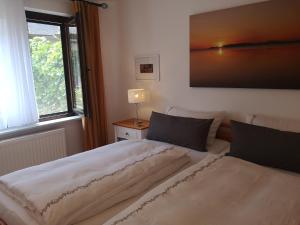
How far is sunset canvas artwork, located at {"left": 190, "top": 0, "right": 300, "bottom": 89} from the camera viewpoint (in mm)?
2078

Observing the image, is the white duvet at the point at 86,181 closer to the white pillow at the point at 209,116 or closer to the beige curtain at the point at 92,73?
the white pillow at the point at 209,116

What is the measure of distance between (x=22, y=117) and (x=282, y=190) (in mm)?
2490

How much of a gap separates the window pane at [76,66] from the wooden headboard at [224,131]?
5.70 ft

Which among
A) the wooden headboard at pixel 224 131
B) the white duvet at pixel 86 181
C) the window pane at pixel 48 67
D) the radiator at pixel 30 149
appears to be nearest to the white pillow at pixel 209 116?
the wooden headboard at pixel 224 131

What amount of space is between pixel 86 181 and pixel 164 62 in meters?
1.88

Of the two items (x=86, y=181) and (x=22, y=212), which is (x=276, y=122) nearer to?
(x=86, y=181)

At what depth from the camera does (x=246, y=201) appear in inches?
52.8

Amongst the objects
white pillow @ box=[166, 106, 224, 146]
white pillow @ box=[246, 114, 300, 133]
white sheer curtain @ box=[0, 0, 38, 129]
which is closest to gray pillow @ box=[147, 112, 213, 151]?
white pillow @ box=[166, 106, 224, 146]

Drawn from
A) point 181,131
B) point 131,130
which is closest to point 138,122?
point 131,130

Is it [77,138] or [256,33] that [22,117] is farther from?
[256,33]

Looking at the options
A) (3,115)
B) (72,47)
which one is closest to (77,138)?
(3,115)

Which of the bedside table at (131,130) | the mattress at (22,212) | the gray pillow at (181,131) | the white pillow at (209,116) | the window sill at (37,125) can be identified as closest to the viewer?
the mattress at (22,212)

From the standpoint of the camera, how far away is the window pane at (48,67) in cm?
293

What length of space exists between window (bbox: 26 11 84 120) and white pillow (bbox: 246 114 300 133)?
6.78 feet
